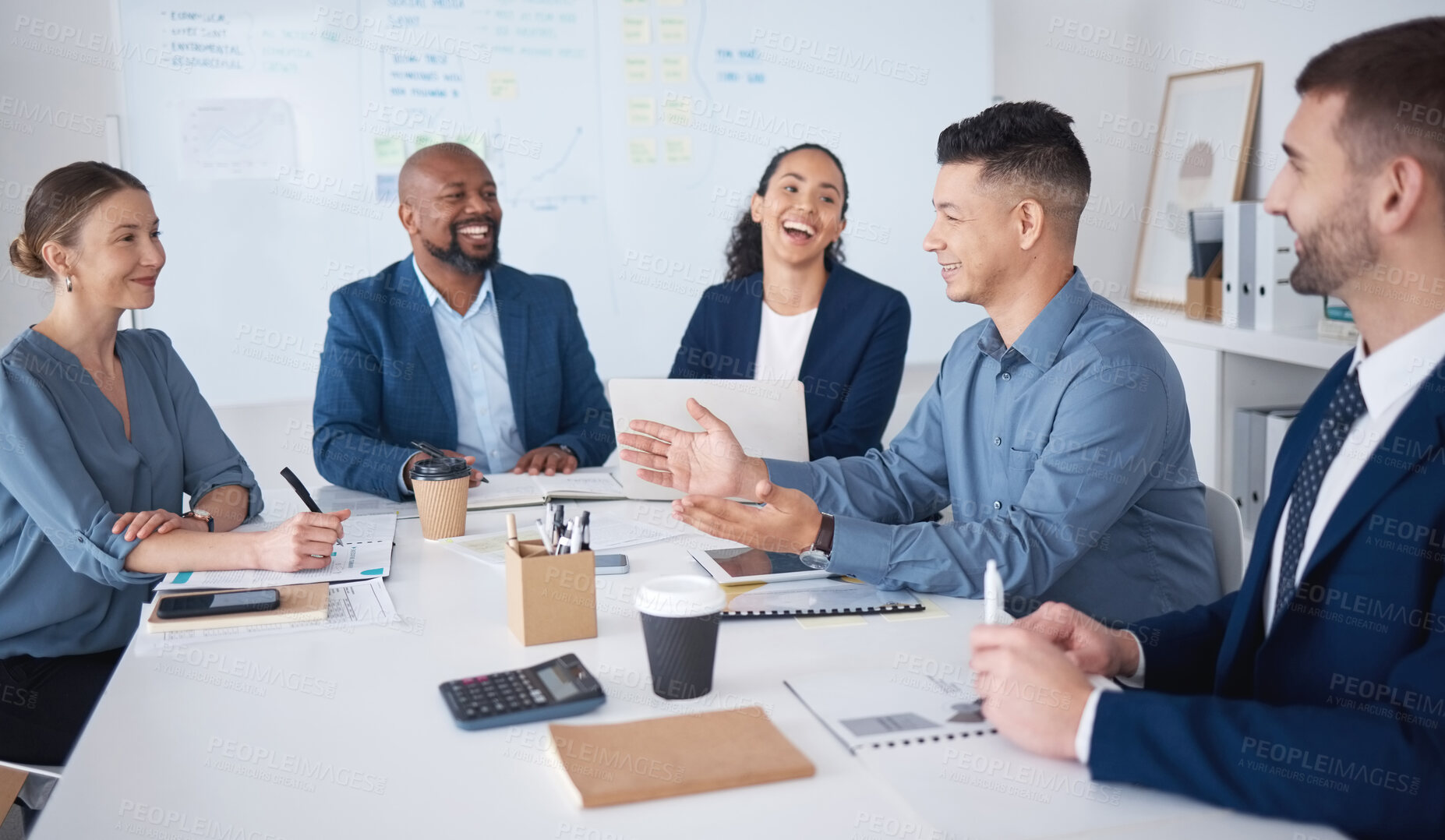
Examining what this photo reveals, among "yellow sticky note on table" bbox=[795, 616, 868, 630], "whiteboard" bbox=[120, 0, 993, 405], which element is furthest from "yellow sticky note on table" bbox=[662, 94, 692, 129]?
"yellow sticky note on table" bbox=[795, 616, 868, 630]

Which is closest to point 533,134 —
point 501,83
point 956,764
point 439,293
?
point 501,83

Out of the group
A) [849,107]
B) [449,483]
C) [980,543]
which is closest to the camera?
[980,543]

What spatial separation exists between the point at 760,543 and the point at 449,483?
1.94 feet

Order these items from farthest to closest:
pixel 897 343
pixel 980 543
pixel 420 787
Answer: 1. pixel 897 343
2. pixel 980 543
3. pixel 420 787

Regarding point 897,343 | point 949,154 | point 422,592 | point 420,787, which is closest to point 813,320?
point 897,343

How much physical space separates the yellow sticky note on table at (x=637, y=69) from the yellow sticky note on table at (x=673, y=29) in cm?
8

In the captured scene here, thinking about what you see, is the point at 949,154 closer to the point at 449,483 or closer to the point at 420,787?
the point at 449,483

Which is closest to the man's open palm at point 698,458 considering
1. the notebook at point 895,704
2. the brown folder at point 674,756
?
the notebook at point 895,704

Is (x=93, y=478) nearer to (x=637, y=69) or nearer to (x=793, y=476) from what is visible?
(x=793, y=476)

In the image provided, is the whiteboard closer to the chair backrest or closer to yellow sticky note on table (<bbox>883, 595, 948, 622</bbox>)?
the chair backrest

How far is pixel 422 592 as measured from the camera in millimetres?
1618

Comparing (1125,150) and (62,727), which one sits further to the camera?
(1125,150)

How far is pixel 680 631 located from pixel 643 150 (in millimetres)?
2929

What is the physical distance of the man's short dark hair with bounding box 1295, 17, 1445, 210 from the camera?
1.07m
